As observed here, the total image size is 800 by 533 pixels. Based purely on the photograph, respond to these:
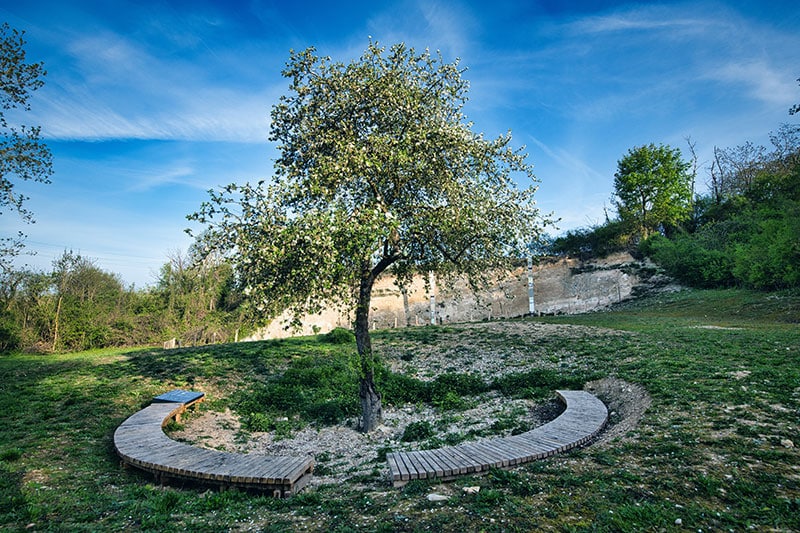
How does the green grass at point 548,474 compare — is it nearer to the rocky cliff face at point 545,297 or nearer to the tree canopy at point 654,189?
the rocky cliff face at point 545,297

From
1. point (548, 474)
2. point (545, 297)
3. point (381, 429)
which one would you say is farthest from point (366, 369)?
point (545, 297)

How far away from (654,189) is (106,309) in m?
55.6

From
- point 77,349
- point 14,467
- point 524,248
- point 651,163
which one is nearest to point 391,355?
point 524,248

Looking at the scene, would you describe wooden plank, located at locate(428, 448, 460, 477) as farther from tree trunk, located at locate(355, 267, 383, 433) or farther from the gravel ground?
tree trunk, located at locate(355, 267, 383, 433)

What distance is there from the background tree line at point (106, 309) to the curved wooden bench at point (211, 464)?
21.8 metres

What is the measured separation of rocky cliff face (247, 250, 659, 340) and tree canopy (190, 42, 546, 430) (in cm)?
2590

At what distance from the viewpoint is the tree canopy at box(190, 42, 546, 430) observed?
10.5 meters

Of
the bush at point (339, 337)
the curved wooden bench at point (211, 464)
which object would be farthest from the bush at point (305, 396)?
the bush at point (339, 337)

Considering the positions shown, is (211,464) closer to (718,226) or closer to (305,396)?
(305,396)

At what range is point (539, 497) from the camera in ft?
18.8

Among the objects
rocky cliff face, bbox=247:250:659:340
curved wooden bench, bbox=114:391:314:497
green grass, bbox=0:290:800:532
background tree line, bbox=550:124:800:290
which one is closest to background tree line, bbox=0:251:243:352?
rocky cliff face, bbox=247:250:659:340

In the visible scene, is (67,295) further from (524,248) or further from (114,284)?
(524,248)

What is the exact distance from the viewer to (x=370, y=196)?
43.1 feet

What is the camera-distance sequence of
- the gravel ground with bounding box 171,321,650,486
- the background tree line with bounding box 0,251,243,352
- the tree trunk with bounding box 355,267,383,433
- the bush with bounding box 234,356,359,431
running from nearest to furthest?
the gravel ground with bounding box 171,321,650,486, the tree trunk with bounding box 355,267,383,433, the bush with bounding box 234,356,359,431, the background tree line with bounding box 0,251,243,352
